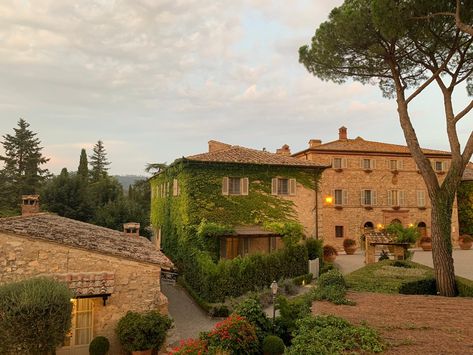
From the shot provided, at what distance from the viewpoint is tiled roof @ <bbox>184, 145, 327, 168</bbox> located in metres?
21.9

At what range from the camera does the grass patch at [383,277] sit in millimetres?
12740

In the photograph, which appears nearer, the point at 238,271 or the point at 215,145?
the point at 238,271

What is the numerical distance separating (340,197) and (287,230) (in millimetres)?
14987

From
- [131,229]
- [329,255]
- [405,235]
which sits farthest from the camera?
[405,235]

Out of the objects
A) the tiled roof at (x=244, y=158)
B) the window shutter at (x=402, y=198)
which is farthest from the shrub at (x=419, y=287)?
the window shutter at (x=402, y=198)

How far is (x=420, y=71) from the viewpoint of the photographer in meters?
18.2

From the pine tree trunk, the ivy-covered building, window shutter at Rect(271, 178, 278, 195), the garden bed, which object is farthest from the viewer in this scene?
window shutter at Rect(271, 178, 278, 195)

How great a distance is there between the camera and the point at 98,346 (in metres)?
11.2

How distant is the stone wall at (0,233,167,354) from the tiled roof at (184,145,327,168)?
9945 mm

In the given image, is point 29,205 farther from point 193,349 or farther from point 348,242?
point 348,242

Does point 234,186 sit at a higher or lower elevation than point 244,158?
lower

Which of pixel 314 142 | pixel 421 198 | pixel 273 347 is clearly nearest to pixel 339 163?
pixel 314 142

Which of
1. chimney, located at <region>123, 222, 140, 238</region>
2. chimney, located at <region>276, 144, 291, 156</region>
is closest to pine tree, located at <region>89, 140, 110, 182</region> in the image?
chimney, located at <region>276, 144, 291, 156</region>

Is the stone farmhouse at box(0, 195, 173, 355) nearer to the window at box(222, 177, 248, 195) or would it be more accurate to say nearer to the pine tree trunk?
the window at box(222, 177, 248, 195)
